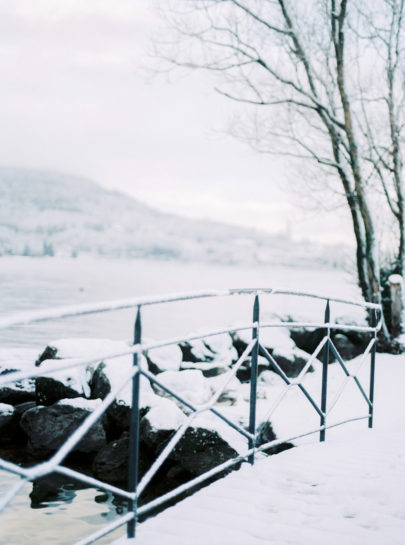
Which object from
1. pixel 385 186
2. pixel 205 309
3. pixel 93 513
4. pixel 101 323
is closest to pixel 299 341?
pixel 385 186

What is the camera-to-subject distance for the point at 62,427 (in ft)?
24.8

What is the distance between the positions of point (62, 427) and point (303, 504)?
4651 mm

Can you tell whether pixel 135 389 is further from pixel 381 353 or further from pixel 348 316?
pixel 348 316

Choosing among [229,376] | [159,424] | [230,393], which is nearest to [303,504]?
[229,376]

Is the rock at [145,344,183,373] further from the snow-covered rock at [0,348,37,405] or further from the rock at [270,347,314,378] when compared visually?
the snow-covered rock at [0,348,37,405]

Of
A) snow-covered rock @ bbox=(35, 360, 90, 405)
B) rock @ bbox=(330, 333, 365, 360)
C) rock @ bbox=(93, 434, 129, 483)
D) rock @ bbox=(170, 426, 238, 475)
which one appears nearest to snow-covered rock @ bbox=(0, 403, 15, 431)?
snow-covered rock @ bbox=(35, 360, 90, 405)

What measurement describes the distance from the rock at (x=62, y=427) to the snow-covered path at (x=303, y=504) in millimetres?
3404

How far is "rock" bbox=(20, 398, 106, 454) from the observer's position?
7.44 m

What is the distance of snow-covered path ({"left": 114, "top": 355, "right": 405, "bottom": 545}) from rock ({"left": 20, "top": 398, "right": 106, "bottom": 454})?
340 cm

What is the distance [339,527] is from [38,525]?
336cm

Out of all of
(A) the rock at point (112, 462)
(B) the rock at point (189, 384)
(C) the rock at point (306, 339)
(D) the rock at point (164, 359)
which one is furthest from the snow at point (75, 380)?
(C) the rock at point (306, 339)

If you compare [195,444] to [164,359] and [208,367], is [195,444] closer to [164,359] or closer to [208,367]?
[164,359]

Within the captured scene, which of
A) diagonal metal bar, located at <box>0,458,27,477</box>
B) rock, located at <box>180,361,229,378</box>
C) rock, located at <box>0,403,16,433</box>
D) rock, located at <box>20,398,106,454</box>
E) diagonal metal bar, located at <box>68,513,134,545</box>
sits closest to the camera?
diagonal metal bar, located at <box>0,458,27,477</box>

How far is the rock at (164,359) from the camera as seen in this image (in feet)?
36.6
